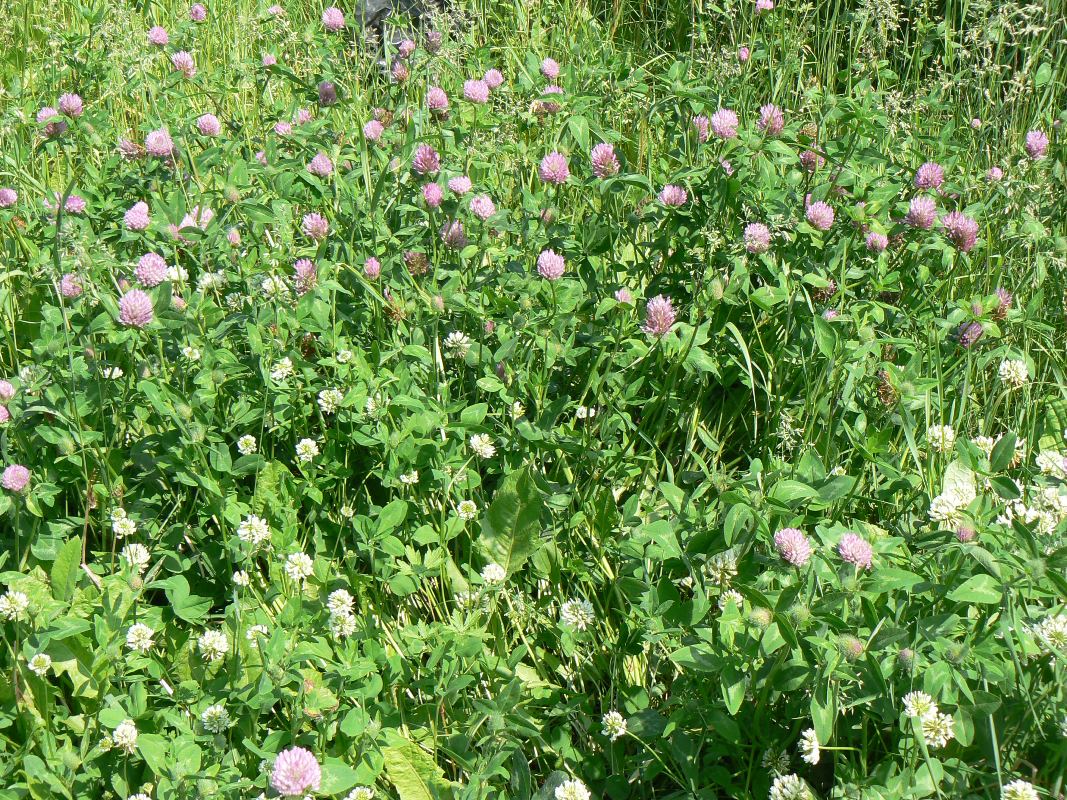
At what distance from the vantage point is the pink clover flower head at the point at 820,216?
239 cm

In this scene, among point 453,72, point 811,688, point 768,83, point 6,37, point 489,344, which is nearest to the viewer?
point 811,688

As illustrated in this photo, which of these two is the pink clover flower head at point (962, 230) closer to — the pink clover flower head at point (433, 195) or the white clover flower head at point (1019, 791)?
the pink clover flower head at point (433, 195)

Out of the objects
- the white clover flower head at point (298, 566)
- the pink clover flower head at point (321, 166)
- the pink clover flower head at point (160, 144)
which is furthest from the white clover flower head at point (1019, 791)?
the pink clover flower head at point (160, 144)

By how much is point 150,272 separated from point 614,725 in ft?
4.38

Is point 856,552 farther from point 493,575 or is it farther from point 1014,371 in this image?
point 1014,371

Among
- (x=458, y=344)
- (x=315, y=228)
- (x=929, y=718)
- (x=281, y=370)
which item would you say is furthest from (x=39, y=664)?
(x=929, y=718)

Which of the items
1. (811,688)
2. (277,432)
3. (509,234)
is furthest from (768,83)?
(811,688)

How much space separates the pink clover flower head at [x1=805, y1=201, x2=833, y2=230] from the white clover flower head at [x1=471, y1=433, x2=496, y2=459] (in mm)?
→ 927

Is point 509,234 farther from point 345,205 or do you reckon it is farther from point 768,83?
point 768,83

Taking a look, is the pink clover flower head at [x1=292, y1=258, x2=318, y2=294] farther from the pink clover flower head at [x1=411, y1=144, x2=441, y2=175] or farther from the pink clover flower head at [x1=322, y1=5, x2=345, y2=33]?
the pink clover flower head at [x1=322, y1=5, x2=345, y2=33]

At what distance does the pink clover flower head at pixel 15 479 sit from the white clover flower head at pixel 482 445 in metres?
0.88

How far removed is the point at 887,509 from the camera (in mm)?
2188

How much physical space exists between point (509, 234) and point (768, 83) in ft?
4.52

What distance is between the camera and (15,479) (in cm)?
197
